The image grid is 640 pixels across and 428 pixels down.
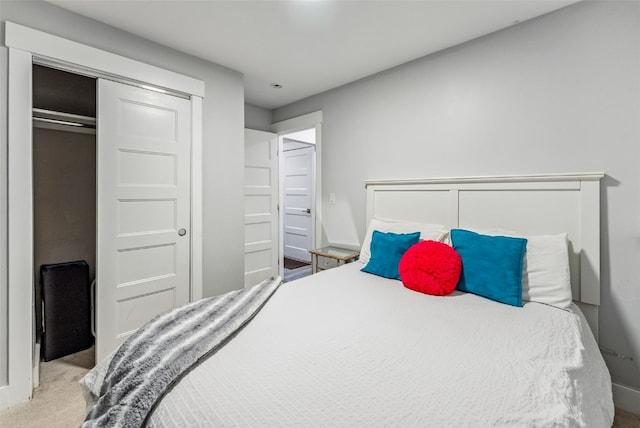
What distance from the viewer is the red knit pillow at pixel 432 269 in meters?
1.82

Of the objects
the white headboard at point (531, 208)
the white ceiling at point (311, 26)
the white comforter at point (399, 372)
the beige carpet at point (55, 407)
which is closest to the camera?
the white comforter at point (399, 372)

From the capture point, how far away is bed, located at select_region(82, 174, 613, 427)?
83 cm

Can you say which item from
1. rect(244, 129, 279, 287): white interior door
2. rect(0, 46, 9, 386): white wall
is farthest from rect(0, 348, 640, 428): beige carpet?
rect(244, 129, 279, 287): white interior door

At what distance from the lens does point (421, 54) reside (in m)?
2.56

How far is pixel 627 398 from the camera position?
5.80 ft

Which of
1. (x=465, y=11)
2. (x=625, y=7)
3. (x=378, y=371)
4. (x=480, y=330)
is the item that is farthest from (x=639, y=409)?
(x=465, y=11)

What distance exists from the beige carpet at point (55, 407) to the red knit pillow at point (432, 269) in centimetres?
117

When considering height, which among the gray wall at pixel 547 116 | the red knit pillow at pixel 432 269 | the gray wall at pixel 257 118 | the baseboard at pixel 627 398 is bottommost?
the baseboard at pixel 627 398

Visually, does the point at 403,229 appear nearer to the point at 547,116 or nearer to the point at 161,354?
the point at 547,116

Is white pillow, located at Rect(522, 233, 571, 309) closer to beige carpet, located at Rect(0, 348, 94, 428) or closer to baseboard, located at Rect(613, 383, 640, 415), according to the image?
baseboard, located at Rect(613, 383, 640, 415)

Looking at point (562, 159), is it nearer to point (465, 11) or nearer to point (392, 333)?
point (465, 11)

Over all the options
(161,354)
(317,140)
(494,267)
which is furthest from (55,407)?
(317,140)

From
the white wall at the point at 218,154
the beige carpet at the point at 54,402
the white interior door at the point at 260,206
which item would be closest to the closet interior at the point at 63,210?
the beige carpet at the point at 54,402

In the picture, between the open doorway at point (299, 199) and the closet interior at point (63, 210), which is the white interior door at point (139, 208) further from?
the open doorway at point (299, 199)
